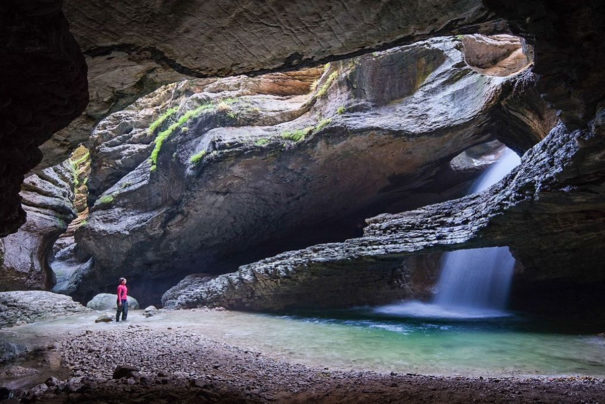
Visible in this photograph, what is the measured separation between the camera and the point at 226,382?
12.1ft

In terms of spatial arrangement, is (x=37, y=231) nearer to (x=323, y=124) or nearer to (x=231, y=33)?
(x=323, y=124)

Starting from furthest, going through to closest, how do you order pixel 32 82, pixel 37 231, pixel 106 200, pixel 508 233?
1. pixel 106 200
2. pixel 37 231
3. pixel 508 233
4. pixel 32 82

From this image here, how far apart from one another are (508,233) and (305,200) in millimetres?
8235

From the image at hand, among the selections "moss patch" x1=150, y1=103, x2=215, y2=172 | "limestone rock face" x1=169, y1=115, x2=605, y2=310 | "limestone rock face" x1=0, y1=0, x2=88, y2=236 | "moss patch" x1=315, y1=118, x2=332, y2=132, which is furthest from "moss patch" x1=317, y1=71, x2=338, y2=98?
"limestone rock face" x1=0, y1=0, x2=88, y2=236

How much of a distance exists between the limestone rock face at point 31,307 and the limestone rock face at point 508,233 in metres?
3.88

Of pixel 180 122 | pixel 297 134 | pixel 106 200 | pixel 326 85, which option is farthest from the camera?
pixel 106 200

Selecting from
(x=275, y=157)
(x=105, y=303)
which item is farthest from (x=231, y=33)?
(x=105, y=303)

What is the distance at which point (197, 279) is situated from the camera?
611 inches

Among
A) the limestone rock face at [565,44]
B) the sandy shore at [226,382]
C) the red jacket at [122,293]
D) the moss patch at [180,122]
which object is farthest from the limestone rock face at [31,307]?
the limestone rock face at [565,44]

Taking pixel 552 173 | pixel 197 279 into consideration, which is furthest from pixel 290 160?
pixel 552 173

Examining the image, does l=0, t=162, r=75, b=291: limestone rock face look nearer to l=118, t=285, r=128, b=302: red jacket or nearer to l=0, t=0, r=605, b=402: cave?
l=0, t=0, r=605, b=402: cave

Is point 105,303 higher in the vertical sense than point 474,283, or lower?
lower

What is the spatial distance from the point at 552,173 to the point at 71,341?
31.2 feet

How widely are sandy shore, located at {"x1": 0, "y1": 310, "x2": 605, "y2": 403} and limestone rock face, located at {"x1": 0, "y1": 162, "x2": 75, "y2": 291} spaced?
26.3 feet
